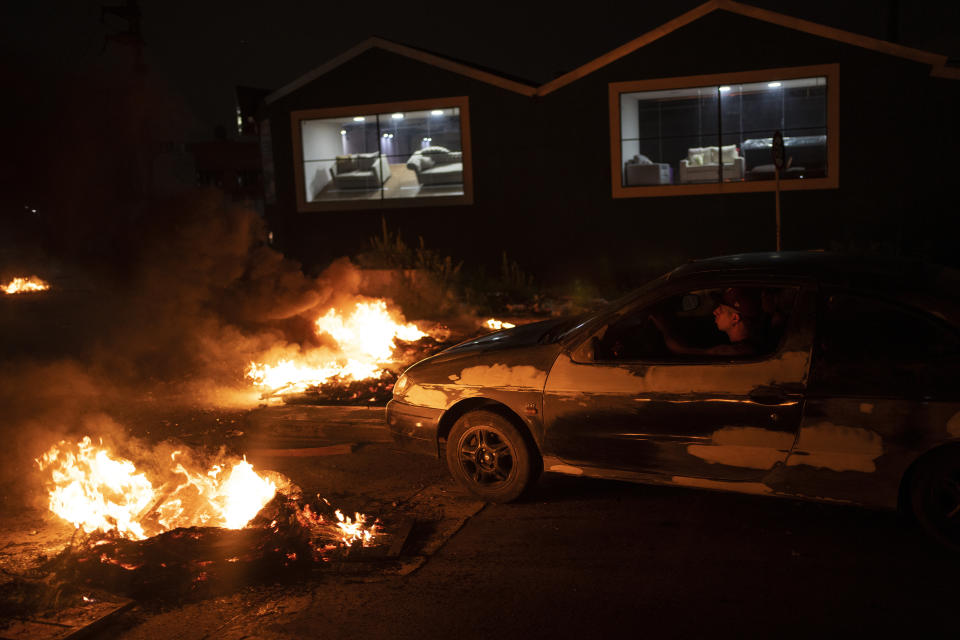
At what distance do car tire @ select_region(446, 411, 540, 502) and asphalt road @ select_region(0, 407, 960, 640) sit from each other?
13 centimetres

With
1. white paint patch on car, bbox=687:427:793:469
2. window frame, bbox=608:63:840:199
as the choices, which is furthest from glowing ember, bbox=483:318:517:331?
white paint patch on car, bbox=687:427:793:469

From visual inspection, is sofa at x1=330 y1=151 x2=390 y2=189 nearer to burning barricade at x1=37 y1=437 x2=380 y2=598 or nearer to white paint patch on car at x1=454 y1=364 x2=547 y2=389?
burning barricade at x1=37 y1=437 x2=380 y2=598

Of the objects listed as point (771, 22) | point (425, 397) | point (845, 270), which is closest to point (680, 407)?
point (845, 270)

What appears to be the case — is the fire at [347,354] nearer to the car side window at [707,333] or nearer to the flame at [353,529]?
the flame at [353,529]

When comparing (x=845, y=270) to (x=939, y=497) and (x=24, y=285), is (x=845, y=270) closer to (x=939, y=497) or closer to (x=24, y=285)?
(x=939, y=497)

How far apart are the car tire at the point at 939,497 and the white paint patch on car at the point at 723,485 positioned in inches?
29.4

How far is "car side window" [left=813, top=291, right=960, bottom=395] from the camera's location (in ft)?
14.0

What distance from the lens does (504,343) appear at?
220 inches

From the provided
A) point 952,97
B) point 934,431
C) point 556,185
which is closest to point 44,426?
point 934,431

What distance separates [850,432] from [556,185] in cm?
1279

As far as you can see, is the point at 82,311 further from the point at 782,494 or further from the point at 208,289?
the point at 782,494

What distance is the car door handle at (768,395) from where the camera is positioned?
4512 mm

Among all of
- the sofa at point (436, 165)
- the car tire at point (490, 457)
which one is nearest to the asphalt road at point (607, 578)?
the car tire at point (490, 457)

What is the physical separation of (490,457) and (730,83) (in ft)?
39.5
